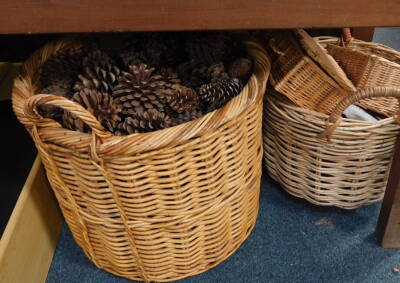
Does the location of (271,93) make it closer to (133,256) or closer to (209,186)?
(209,186)

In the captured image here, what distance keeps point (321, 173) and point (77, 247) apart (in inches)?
21.6

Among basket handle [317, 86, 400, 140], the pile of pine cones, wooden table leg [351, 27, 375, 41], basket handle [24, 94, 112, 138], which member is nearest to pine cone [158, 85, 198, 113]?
the pile of pine cones

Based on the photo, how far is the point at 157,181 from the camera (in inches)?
24.6

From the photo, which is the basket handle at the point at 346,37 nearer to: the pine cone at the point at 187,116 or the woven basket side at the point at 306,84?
the woven basket side at the point at 306,84

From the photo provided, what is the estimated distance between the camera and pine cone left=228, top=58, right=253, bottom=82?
0.72 meters

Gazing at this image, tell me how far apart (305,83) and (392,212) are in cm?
30

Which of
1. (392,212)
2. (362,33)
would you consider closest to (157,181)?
(392,212)

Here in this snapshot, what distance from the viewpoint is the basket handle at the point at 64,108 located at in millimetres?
540

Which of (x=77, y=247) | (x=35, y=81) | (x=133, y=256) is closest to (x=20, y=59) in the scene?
(x=35, y=81)

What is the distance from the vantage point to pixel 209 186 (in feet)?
2.22

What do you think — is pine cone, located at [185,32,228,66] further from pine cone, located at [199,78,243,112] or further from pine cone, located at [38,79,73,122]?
pine cone, located at [38,79,73,122]

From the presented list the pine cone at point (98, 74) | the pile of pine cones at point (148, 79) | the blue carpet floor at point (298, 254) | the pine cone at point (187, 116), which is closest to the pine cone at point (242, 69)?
the pile of pine cones at point (148, 79)

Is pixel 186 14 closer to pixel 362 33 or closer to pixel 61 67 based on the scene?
pixel 61 67

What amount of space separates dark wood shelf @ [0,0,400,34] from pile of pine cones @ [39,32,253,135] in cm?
14
